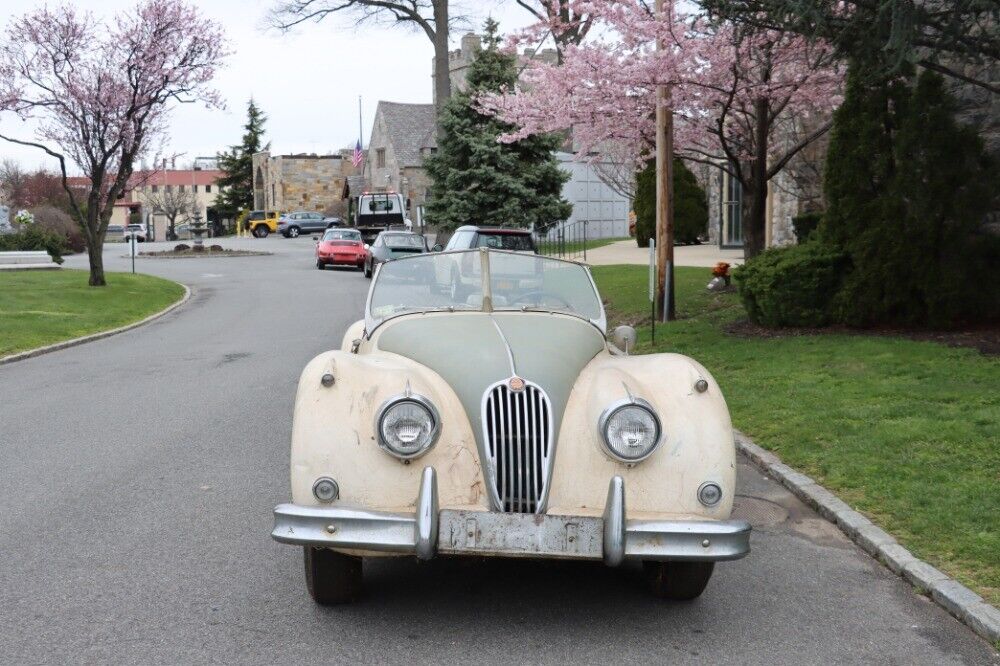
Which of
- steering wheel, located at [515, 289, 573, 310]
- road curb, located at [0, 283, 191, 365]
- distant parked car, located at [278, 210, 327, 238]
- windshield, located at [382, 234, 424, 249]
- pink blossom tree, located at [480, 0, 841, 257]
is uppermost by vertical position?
pink blossom tree, located at [480, 0, 841, 257]

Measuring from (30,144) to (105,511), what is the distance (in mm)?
22941

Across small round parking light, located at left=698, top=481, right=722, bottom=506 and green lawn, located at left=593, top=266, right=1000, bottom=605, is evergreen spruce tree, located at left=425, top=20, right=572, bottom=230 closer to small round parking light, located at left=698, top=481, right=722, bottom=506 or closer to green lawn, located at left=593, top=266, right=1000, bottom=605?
green lawn, located at left=593, top=266, right=1000, bottom=605

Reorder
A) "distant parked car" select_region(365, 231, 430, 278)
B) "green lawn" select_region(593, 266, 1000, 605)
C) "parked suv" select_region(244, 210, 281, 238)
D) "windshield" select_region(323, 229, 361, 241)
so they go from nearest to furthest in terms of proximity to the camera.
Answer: "green lawn" select_region(593, 266, 1000, 605) → "distant parked car" select_region(365, 231, 430, 278) → "windshield" select_region(323, 229, 361, 241) → "parked suv" select_region(244, 210, 281, 238)

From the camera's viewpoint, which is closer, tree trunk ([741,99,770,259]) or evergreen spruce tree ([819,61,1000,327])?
evergreen spruce tree ([819,61,1000,327])

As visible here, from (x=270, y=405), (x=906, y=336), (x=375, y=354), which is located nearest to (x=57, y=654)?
(x=375, y=354)

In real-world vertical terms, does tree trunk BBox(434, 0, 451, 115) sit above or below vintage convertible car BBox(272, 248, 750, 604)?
above

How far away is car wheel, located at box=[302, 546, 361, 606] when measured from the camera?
4.99 m

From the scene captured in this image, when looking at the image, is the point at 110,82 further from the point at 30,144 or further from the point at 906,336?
the point at 906,336

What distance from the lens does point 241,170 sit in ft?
298

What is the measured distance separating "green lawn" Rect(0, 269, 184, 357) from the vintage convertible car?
12949 mm

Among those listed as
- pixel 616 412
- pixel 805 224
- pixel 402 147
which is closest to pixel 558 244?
pixel 805 224

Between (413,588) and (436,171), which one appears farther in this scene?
(436,171)

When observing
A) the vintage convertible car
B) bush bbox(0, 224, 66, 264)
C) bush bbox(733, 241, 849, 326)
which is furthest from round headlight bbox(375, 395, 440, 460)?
Result: bush bbox(0, 224, 66, 264)

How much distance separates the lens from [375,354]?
5.78 m
